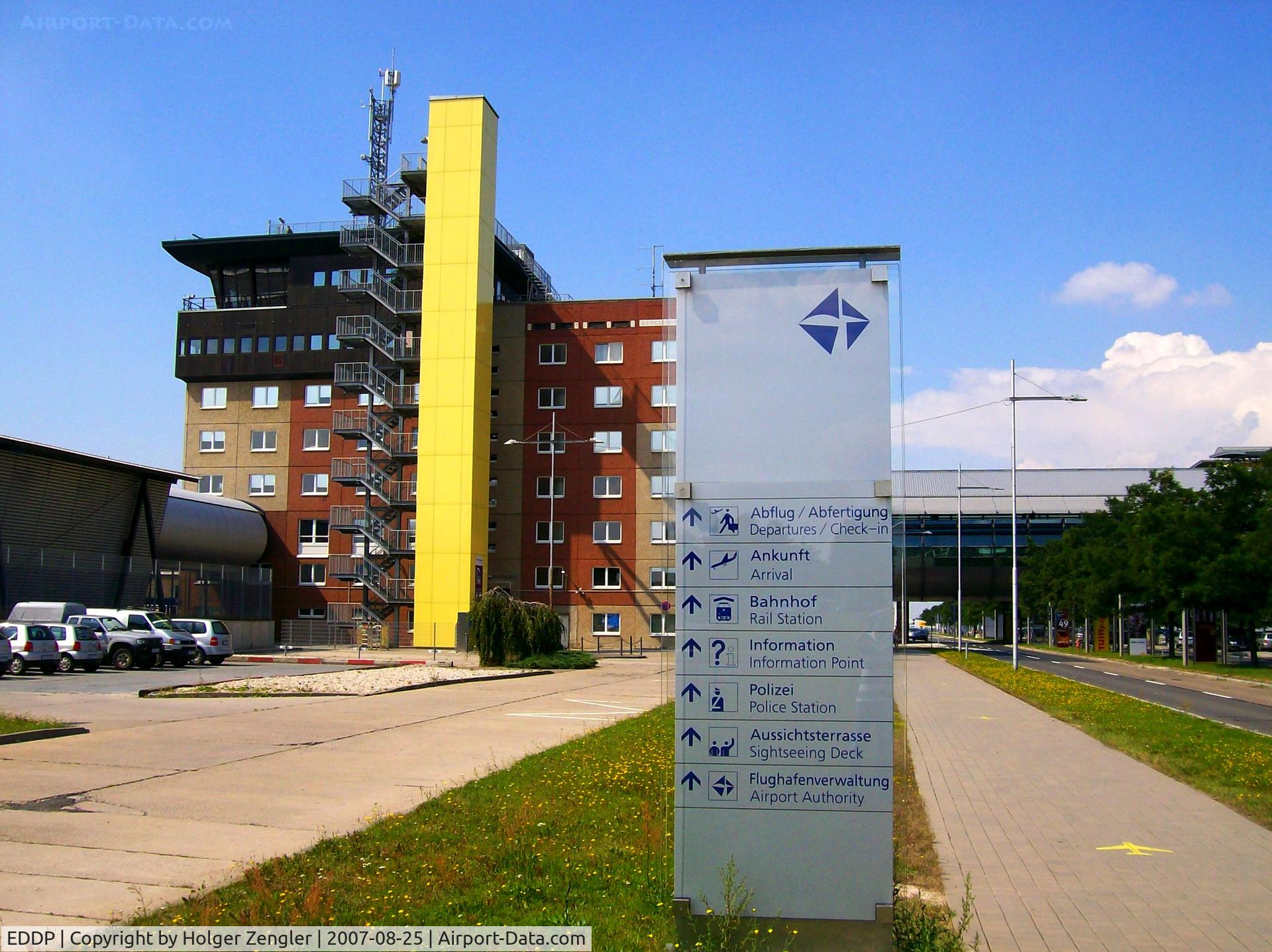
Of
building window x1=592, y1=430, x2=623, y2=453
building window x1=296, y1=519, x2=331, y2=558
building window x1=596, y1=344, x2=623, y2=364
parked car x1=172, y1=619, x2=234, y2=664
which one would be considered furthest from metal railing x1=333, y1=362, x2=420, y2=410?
parked car x1=172, y1=619, x2=234, y2=664

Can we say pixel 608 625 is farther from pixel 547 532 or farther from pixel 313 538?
pixel 313 538

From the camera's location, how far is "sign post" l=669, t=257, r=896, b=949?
5.89m

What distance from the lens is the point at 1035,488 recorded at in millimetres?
93875

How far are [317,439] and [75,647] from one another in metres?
38.0

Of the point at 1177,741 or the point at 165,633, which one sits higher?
the point at 165,633

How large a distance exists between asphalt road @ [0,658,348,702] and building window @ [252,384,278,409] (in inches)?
1271

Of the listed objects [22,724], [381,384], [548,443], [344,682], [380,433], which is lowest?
[344,682]

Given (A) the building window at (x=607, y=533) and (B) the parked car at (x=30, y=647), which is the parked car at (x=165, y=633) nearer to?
(B) the parked car at (x=30, y=647)

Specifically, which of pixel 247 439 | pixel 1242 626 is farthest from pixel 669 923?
pixel 247 439

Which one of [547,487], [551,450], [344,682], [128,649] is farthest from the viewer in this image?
[547,487]

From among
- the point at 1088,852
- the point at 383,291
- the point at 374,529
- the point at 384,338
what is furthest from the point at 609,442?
the point at 1088,852

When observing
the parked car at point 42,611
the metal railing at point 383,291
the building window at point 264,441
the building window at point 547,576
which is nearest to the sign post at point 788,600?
the parked car at point 42,611

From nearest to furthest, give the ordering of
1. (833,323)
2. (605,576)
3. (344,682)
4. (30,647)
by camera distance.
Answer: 1. (833,323)
2. (344,682)
3. (30,647)
4. (605,576)

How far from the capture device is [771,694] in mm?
5996
